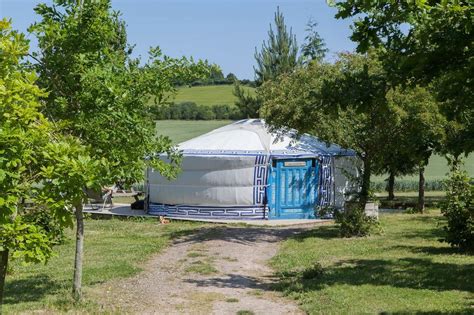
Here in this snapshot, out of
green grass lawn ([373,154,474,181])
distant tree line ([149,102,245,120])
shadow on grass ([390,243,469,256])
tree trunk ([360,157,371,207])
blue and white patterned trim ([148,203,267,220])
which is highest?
distant tree line ([149,102,245,120])

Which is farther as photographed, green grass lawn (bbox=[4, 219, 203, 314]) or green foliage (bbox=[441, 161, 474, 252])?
green foliage (bbox=[441, 161, 474, 252])

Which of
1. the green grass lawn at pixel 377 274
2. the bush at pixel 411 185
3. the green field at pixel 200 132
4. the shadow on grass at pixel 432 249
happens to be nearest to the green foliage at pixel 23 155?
the green grass lawn at pixel 377 274

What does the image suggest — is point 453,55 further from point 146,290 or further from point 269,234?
point 269,234

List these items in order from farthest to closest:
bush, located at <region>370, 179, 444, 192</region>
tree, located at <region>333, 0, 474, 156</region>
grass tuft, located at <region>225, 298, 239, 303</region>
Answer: bush, located at <region>370, 179, 444, 192</region>, grass tuft, located at <region>225, 298, 239, 303</region>, tree, located at <region>333, 0, 474, 156</region>

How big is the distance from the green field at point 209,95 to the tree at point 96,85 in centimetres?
5344

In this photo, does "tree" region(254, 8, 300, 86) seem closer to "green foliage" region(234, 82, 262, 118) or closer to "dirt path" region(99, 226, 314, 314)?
"green foliage" region(234, 82, 262, 118)

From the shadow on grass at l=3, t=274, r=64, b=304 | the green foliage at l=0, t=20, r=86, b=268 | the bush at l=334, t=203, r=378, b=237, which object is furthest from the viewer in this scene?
the bush at l=334, t=203, r=378, b=237

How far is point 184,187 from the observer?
845 inches

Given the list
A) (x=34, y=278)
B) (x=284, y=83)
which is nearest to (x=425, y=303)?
(x=34, y=278)

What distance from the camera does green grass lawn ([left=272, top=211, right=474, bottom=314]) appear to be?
8.76m

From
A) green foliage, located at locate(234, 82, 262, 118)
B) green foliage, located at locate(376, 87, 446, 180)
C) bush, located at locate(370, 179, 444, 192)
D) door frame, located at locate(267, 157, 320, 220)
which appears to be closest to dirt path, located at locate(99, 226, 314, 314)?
green foliage, located at locate(376, 87, 446, 180)

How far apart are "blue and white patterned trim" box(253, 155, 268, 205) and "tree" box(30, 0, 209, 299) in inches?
444

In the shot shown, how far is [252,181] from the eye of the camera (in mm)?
20781

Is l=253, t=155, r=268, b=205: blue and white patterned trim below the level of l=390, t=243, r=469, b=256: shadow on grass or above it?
above
